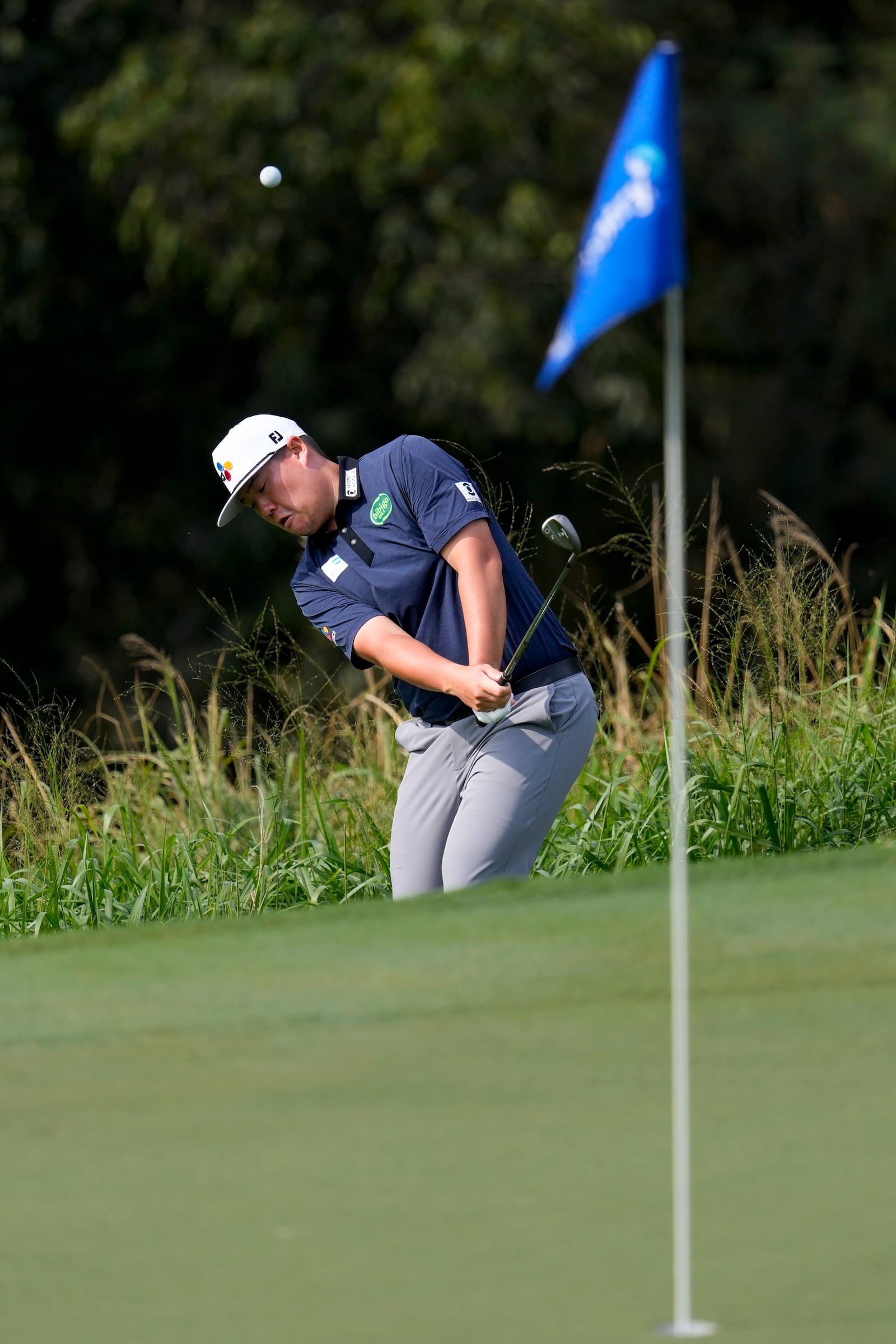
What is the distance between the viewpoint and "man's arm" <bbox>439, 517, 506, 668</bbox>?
4.84 meters

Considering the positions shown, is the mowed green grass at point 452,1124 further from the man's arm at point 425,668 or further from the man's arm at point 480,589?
the man's arm at point 480,589

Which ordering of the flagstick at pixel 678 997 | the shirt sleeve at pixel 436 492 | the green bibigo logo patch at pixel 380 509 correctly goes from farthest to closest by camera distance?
the green bibigo logo patch at pixel 380 509 → the shirt sleeve at pixel 436 492 → the flagstick at pixel 678 997

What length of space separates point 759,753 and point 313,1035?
10.3 ft

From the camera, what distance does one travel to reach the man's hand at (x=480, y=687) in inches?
187

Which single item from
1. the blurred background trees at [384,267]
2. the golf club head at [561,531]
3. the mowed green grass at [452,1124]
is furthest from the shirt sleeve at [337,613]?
the blurred background trees at [384,267]

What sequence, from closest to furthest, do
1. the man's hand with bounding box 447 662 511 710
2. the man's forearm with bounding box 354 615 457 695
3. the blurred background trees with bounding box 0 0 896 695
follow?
1. the man's hand with bounding box 447 662 511 710
2. the man's forearm with bounding box 354 615 457 695
3. the blurred background trees with bounding box 0 0 896 695

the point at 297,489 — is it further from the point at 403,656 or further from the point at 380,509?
the point at 403,656

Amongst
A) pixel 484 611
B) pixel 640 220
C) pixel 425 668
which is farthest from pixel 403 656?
pixel 640 220

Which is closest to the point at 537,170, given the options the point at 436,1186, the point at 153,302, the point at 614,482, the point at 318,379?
the point at 318,379

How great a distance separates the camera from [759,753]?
6.35m

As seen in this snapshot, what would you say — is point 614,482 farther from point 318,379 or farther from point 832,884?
point 318,379

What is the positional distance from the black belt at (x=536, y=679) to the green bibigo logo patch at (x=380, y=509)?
0.51m

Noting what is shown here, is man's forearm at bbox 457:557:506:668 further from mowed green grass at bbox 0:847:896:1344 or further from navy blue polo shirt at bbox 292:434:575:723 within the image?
mowed green grass at bbox 0:847:896:1344

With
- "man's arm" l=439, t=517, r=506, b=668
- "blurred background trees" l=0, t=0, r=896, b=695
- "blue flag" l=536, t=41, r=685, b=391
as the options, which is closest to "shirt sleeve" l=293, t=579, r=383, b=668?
"man's arm" l=439, t=517, r=506, b=668
